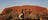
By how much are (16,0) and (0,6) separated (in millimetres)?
350

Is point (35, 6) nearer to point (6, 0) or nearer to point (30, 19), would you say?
point (30, 19)

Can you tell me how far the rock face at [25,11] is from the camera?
2.20m

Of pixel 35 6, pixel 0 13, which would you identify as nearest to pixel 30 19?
pixel 35 6

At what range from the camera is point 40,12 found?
86.4 inches

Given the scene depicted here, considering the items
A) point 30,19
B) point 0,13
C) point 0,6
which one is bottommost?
point 30,19

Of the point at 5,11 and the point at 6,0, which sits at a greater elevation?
the point at 6,0

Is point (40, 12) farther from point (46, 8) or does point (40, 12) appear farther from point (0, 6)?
point (0, 6)

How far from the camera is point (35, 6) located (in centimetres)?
224

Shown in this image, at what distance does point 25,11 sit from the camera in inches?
88.1

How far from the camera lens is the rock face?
2201 millimetres

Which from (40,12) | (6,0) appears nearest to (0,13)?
(6,0)

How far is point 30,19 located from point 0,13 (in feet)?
2.03

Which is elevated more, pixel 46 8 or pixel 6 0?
pixel 6 0

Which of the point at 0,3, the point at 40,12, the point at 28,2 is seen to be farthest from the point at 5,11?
the point at 40,12
